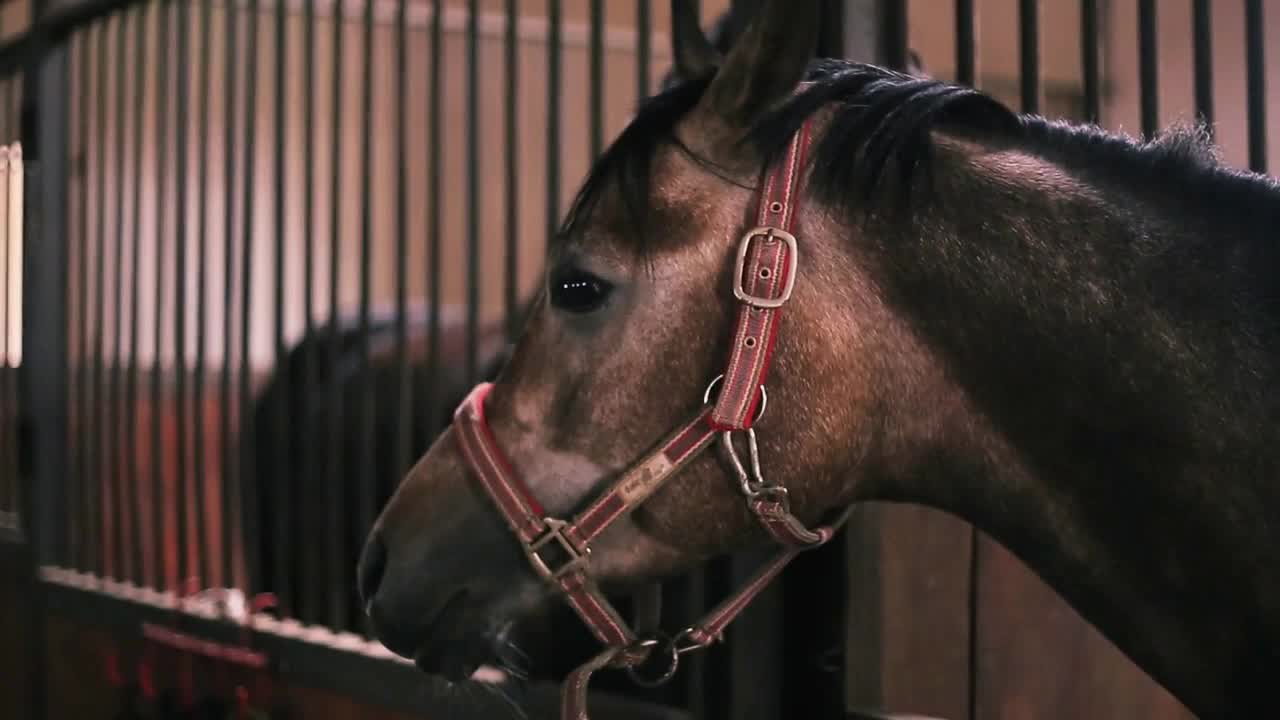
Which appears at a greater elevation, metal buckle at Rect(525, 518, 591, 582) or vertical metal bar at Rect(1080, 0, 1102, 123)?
vertical metal bar at Rect(1080, 0, 1102, 123)

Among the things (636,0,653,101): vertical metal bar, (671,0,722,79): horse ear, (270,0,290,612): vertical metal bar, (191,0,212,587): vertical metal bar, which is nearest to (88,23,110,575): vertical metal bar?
(191,0,212,587): vertical metal bar

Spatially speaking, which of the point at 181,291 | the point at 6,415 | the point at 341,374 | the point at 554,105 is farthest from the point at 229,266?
the point at 6,415

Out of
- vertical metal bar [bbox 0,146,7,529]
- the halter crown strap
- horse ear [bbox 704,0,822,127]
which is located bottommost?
vertical metal bar [bbox 0,146,7,529]

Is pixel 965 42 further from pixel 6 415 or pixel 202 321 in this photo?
pixel 6 415

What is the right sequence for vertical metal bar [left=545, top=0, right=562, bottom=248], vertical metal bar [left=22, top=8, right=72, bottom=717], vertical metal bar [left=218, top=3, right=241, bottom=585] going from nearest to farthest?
1. vertical metal bar [left=545, top=0, right=562, bottom=248]
2. vertical metal bar [left=218, top=3, right=241, bottom=585]
3. vertical metal bar [left=22, top=8, right=72, bottom=717]

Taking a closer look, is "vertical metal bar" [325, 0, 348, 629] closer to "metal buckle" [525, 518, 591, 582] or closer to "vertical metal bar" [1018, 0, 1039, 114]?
"metal buckle" [525, 518, 591, 582]

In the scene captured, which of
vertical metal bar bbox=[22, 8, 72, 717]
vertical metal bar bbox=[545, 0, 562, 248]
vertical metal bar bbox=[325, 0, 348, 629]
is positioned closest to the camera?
vertical metal bar bbox=[545, 0, 562, 248]

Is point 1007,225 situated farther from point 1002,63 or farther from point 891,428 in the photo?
point 1002,63

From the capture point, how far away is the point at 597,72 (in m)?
1.37

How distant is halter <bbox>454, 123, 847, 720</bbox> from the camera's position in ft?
2.82

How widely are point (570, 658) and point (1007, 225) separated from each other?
3.12 ft

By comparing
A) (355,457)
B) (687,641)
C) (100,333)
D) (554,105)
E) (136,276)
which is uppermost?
(554,105)

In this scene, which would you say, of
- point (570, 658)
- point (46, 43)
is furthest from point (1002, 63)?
point (570, 658)

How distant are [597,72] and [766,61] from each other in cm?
54
